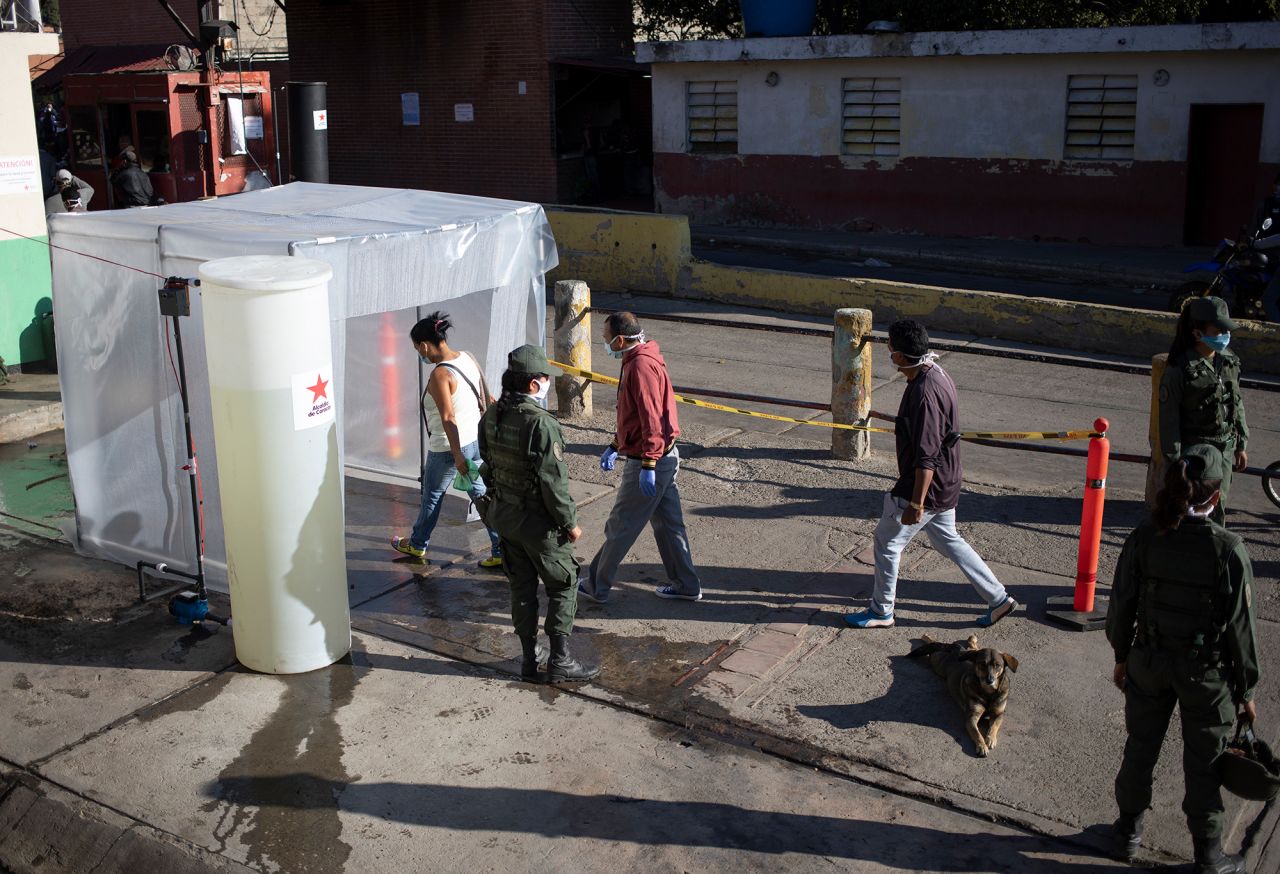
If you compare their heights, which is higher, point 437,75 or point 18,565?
point 437,75

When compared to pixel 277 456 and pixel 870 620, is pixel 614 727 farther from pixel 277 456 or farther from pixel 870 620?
pixel 277 456

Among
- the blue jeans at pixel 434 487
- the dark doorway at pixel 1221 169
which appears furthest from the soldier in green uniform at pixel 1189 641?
the dark doorway at pixel 1221 169

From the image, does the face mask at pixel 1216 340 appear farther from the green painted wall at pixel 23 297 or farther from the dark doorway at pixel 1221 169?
the dark doorway at pixel 1221 169

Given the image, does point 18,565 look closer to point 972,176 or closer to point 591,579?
point 591,579

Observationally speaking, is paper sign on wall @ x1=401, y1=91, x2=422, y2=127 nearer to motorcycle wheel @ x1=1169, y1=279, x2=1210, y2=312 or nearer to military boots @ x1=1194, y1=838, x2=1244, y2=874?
motorcycle wheel @ x1=1169, y1=279, x2=1210, y2=312

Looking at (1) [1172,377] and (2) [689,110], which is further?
(2) [689,110]

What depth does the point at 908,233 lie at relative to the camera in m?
22.8

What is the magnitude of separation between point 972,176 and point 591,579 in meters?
16.7

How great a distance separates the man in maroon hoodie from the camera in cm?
683

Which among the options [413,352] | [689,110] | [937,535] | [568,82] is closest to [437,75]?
[568,82]

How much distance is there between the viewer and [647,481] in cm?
682

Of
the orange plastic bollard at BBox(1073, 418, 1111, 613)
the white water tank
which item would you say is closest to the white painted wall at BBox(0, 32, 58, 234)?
the white water tank

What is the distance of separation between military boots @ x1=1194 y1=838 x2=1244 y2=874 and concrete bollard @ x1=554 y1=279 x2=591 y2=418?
275 inches

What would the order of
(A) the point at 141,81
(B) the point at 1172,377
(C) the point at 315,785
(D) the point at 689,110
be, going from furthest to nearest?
(D) the point at 689,110 → (A) the point at 141,81 → (B) the point at 1172,377 → (C) the point at 315,785
